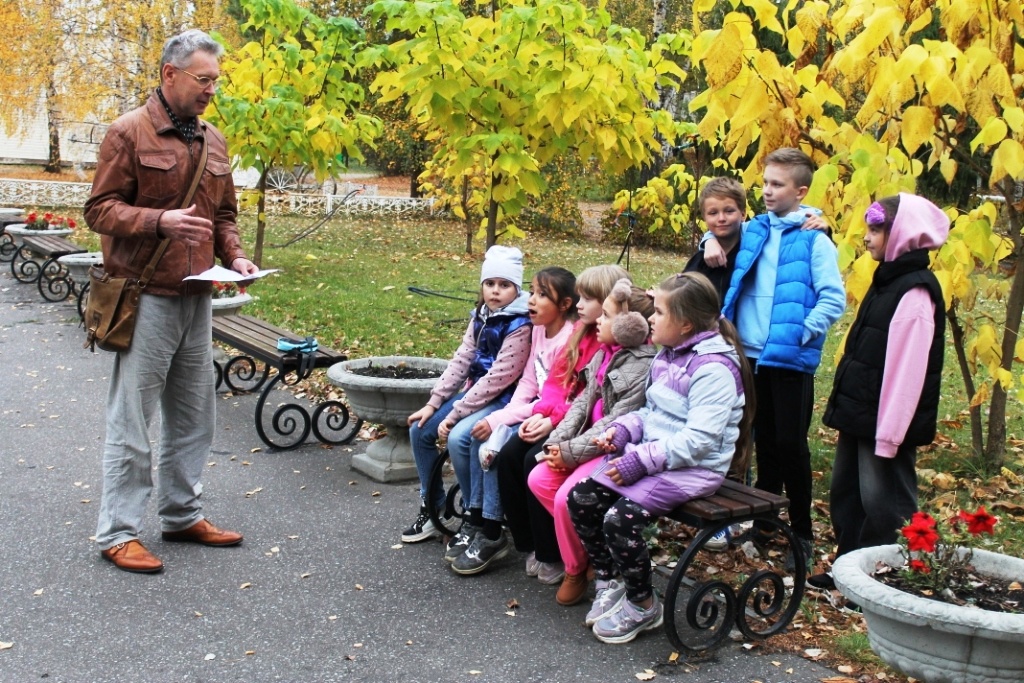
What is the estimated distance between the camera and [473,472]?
4824 mm

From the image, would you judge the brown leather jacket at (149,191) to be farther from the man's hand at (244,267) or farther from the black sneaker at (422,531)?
the black sneaker at (422,531)

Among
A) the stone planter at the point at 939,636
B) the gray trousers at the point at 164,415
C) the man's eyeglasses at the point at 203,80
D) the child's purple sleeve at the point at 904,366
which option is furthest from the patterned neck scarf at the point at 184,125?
the stone planter at the point at 939,636

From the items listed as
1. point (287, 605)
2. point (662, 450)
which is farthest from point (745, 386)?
point (287, 605)

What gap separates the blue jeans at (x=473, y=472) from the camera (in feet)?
15.4

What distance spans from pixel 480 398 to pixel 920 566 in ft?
7.33

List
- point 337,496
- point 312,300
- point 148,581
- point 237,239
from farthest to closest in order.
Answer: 1. point 312,300
2. point 337,496
3. point 237,239
4. point 148,581

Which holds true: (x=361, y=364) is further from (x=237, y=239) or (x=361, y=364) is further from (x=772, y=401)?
(x=772, y=401)

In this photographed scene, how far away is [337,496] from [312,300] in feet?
22.1

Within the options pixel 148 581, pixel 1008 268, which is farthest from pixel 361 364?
pixel 1008 268

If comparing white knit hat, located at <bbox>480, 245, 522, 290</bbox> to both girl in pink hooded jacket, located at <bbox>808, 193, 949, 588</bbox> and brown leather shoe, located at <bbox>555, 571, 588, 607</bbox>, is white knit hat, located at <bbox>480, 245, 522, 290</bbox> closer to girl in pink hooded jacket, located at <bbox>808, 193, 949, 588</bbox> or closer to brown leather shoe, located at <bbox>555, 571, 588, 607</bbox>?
brown leather shoe, located at <bbox>555, 571, 588, 607</bbox>

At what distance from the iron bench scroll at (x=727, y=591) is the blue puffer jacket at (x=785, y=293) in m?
0.75

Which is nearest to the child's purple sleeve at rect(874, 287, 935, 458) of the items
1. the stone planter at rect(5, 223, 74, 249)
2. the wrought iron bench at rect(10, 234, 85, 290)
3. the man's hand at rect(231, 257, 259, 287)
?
the man's hand at rect(231, 257, 259, 287)

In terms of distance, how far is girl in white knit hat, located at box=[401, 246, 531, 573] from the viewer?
4770mm

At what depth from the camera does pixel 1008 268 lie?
243 inches
